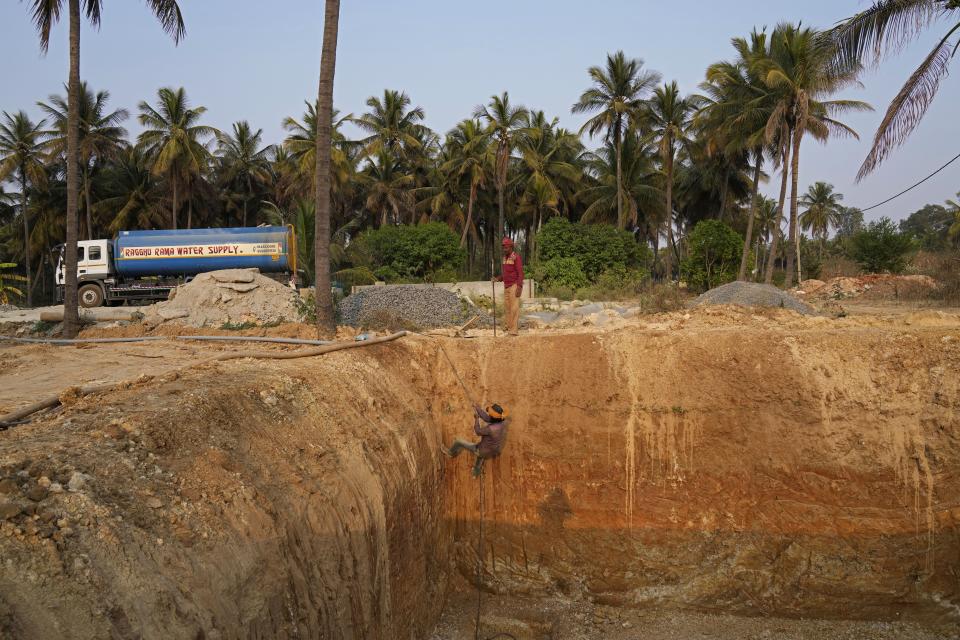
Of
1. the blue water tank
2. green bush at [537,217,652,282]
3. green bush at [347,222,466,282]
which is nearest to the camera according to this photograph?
the blue water tank

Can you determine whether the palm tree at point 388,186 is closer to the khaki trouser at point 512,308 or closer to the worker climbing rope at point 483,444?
the khaki trouser at point 512,308

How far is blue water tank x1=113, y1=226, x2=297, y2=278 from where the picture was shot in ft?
Answer: 62.3

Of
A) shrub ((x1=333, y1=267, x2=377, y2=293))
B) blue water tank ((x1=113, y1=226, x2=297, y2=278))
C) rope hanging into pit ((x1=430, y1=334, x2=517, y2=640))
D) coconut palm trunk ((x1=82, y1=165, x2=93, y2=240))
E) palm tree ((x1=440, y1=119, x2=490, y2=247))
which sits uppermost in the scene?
palm tree ((x1=440, y1=119, x2=490, y2=247))

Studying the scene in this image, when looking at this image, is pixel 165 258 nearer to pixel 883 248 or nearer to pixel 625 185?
pixel 625 185

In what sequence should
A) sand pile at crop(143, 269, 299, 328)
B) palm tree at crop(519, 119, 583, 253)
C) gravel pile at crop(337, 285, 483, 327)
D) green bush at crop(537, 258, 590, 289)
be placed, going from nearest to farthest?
sand pile at crop(143, 269, 299, 328) < gravel pile at crop(337, 285, 483, 327) < green bush at crop(537, 258, 590, 289) < palm tree at crop(519, 119, 583, 253)

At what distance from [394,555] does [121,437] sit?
3273 mm

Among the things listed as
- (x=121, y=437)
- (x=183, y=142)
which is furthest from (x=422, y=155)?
(x=121, y=437)

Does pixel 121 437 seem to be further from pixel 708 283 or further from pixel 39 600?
pixel 708 283

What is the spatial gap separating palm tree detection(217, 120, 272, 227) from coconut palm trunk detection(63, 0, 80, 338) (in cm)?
2329

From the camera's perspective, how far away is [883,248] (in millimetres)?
30984

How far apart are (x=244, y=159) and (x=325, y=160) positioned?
27091mm

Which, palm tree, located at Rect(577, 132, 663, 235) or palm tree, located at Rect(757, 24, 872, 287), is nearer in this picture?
palm tree, located at Rect(757, 24, 872, 287)

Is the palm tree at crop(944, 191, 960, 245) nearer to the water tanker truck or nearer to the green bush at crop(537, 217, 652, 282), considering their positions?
the green bush at crop(537, 217, 652, 282)

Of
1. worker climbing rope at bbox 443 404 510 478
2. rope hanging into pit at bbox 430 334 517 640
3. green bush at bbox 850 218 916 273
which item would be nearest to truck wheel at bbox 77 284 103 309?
rope hanging into pit at bbox 430 334 517 640
